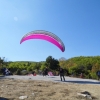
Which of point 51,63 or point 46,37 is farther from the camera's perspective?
point 51,63

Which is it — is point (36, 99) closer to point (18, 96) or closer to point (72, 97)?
point (18, 96)

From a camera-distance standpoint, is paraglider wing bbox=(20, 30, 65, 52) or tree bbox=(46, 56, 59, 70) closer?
paraglider wing bbox=(20, 30, 65, 52)

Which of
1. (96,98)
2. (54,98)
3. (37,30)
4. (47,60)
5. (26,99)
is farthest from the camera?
(47,60)

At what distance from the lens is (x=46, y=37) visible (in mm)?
20719

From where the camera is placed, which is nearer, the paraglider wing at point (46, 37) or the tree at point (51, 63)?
the paraglider wing at point (46, 37)

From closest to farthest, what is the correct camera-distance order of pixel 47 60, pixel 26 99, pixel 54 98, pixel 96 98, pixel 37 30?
pixel 26 99 < pixel 54 98 < pixel 96 98 < pixel 37 30 < pixel 47 60

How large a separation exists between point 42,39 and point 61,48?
90.4 inches

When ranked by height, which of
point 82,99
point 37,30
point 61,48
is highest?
point 37,30

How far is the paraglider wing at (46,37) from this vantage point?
20.4m

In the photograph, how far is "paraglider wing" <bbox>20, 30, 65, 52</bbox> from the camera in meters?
20.4

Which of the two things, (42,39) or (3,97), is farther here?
(42,39)

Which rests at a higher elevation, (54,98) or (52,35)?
(52,35)

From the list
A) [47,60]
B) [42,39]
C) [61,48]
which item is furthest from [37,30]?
[47,60]

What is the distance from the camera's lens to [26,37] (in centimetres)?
2067
